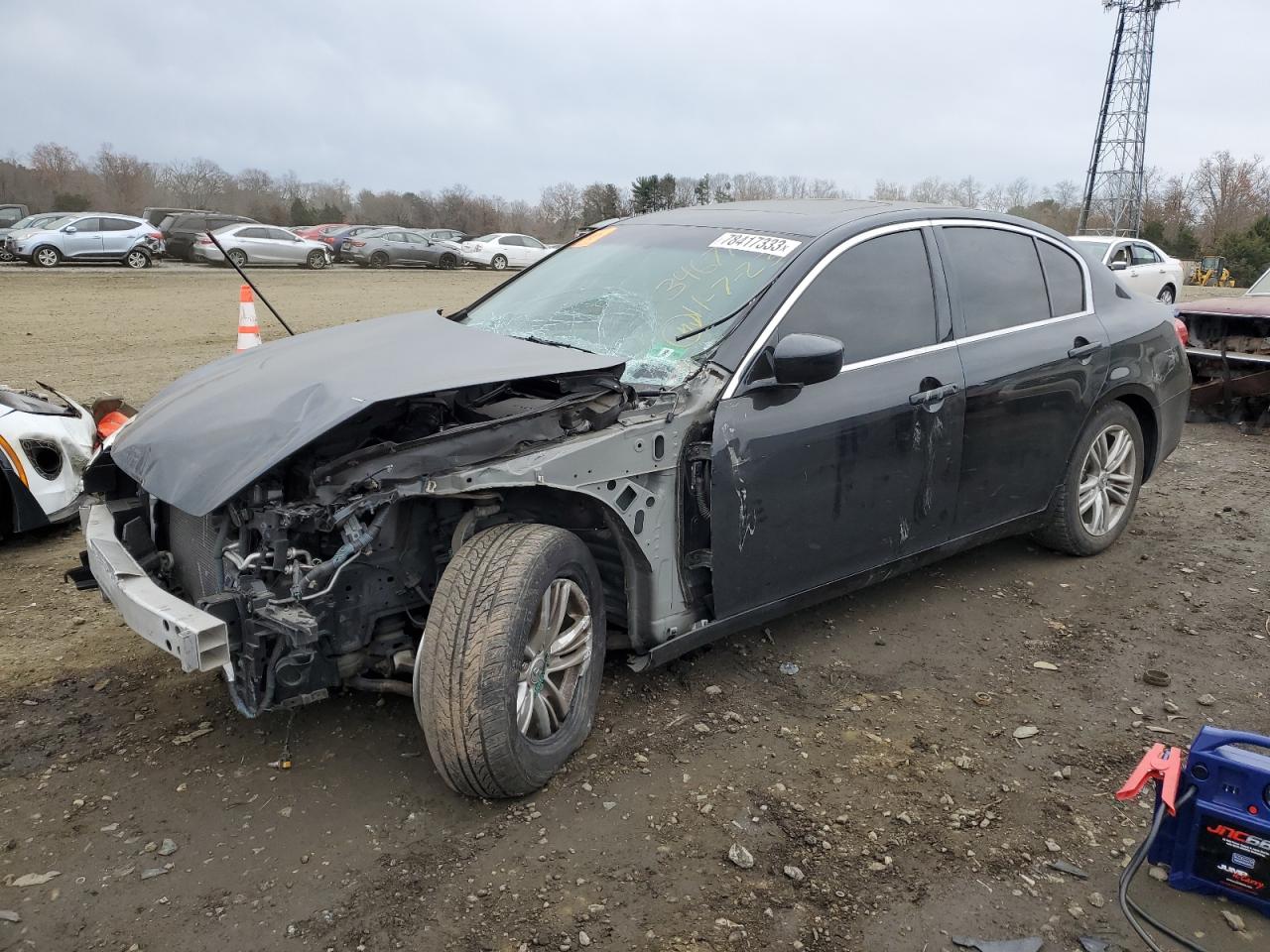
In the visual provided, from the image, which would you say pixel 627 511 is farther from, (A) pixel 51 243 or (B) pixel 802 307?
(A) pixel 51 243

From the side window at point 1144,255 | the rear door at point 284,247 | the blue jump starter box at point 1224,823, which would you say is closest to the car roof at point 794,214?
the blue jump starter box at point 1224,823

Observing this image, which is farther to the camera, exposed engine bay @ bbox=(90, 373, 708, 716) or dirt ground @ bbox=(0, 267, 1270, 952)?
exposed engine bay @ bbox=(90, 373, 708, 716)

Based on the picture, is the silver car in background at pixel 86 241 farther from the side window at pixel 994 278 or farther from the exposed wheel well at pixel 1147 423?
the exposed wheel well at pixel 1147 423

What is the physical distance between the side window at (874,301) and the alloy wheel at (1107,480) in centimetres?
145

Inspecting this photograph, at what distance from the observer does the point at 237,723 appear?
3.37 meters

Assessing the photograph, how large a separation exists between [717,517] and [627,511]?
330 mm

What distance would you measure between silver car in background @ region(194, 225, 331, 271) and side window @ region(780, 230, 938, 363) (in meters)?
24.0

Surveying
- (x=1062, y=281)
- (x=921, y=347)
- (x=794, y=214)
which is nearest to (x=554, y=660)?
(x=921, y=347)

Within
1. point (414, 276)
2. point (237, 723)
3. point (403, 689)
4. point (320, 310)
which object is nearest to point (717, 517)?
point (403, 689)

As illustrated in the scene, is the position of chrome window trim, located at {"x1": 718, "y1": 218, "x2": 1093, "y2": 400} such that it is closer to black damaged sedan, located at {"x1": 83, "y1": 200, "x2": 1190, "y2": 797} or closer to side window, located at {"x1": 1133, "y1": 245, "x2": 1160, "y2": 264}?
black damaged sedan, located at {"x1": 83, "y1": 200, "x2": 1190, "y2": 797}

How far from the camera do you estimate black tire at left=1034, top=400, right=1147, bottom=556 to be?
465 centimetres

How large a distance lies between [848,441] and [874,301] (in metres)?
0.62

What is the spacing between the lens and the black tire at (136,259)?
76.7 feet

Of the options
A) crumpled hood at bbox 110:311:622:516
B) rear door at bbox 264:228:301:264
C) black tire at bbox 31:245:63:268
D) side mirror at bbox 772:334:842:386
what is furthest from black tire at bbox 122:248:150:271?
side mirror at bbox 772:334:842:386
